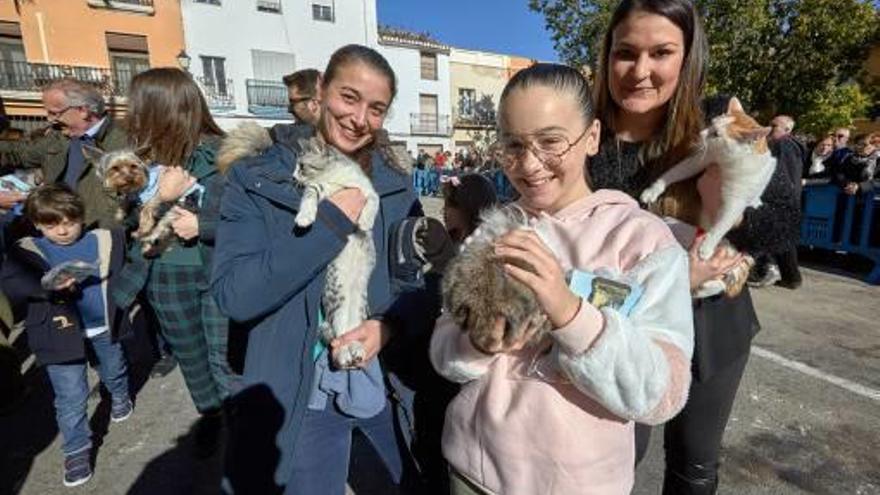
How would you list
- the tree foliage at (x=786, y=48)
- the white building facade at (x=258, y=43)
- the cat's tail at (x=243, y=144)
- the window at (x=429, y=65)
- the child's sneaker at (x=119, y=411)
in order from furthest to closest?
the window at (x=429, y=65) < the white building facade at (x=258, y=43) < the tree foliage at (x=786, y=48) < the child's sneaker at (x=119, y=411) < the cat's tail at (x=243, y=144)

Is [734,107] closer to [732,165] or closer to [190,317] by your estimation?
[732,165]

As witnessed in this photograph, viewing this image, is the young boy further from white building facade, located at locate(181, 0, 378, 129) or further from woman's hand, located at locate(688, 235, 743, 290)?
white building facade, located at locate(181, 0, 378, 129)

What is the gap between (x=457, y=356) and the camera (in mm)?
1376

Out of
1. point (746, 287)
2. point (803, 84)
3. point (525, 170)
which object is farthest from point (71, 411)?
point (803, 84)

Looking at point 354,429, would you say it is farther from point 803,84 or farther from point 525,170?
point 803,84

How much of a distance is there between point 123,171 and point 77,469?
1873 millimetres

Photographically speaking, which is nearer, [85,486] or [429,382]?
[429,382]

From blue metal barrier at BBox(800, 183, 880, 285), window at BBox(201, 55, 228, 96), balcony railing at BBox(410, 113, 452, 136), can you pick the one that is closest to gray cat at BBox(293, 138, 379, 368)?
blue metal barrier at BBox(800, 183, 880, 285)

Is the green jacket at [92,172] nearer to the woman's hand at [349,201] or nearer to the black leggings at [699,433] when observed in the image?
the woman's hand at [349,201]

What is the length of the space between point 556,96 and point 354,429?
5.06ft

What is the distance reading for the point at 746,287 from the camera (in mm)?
1774

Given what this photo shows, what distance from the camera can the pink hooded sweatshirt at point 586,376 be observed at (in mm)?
1060

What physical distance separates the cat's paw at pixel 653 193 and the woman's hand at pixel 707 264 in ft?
0.59

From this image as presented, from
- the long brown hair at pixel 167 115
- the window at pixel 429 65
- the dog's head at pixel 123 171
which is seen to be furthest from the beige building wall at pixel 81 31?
the long brown hair at pixel 167 115
